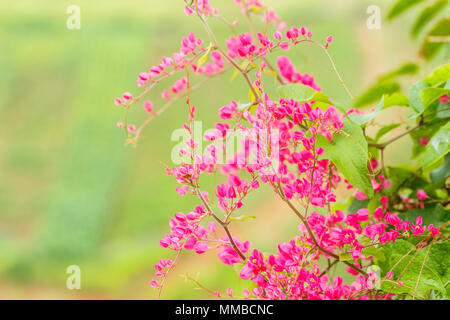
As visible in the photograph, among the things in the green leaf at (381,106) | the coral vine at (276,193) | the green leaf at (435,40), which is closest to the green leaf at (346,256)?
the coral vine at (276,193)

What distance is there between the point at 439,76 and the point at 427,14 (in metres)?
0.22

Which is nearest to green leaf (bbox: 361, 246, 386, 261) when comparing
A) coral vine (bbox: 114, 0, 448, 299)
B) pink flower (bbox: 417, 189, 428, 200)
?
coral vine (bbox: 114, 0, 448, 299)

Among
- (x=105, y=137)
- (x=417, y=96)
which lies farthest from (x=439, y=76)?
(x=105, y=137)

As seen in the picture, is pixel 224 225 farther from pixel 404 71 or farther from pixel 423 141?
pixel 404 71

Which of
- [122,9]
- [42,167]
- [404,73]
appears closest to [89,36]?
[122,9]

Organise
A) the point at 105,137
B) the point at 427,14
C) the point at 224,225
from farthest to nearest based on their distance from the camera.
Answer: the point at 105,137 → the point at 427,14 → the point at 224,225

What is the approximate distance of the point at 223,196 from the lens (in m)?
0.33

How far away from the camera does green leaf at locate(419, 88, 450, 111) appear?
36cm

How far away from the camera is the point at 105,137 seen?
8.12ft

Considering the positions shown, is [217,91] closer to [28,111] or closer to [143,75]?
[28,111]

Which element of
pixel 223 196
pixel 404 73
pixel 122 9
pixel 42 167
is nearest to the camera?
pixel 223 196

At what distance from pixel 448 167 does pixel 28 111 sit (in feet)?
8.74

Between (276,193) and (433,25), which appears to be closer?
(276,193)

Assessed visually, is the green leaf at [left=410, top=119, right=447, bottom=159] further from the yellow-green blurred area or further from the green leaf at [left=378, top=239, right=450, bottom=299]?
the yellow-green blurred area
